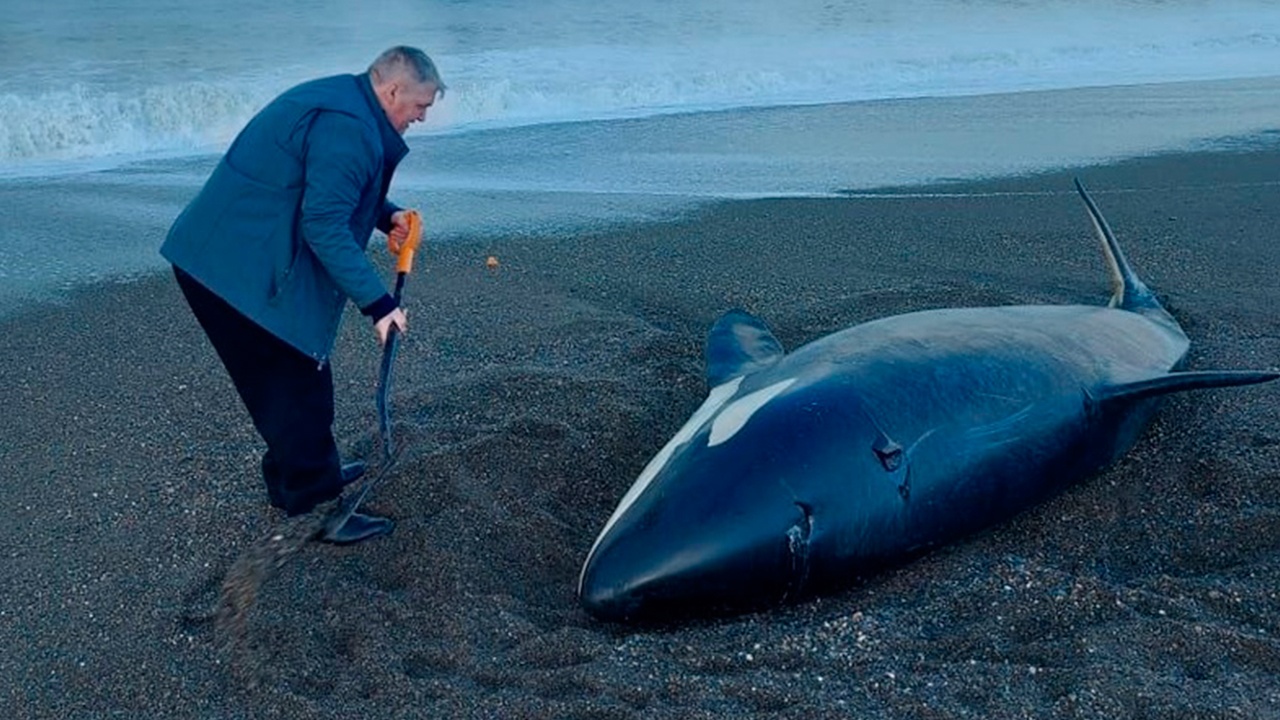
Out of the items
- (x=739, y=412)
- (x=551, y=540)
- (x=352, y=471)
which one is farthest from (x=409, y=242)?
(x=739, y=412)

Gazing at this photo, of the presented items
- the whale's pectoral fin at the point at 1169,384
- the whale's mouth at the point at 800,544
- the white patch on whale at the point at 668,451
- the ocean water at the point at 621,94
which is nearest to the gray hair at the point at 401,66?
the white patch on whale at the point at 668,451

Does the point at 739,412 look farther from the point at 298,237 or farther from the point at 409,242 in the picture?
the point at 298,237

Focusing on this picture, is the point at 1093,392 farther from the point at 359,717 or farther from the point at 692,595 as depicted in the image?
the point at 359,717

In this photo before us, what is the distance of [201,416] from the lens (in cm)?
614

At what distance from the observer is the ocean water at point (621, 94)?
1061 cm

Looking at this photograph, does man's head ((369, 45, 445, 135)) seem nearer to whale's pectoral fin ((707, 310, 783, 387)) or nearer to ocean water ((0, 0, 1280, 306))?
whale's pectoral fin ((707, 310, 783, 387))

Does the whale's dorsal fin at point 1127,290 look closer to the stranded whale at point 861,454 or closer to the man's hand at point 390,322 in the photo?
the stranded whale at point 861,454

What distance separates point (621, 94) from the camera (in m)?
16.0

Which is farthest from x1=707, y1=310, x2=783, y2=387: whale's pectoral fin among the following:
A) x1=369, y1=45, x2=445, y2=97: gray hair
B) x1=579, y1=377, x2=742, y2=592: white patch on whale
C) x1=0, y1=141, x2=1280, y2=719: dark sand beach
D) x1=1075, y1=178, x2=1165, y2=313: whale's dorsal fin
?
x1=1075, y1=178, x2=1165, y2=313: whale's dorsal fin

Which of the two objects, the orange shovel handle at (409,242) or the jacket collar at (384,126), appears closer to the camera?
the jacket collar at (384,126)

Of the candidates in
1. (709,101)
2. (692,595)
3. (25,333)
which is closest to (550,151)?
(709,101)

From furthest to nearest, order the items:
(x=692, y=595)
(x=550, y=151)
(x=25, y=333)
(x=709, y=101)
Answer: (x=709, y=101), (x=550, y=151), (x=25, y=333), (x=692, y=595)

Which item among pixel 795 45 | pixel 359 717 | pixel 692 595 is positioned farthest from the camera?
pixel 795 45

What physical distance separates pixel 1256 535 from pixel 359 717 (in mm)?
3369
